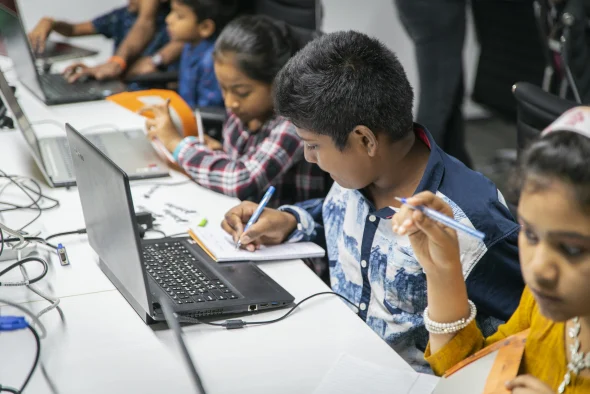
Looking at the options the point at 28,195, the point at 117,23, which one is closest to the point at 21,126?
the point at 28,195

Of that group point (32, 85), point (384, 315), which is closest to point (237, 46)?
point (384, 315)

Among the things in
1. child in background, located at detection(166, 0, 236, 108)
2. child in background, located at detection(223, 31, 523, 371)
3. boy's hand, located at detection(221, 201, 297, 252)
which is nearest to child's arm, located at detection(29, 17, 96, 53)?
child in background, located at detection(166, 0, 236, 108)

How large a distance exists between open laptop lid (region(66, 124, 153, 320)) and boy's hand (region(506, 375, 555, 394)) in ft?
1.88

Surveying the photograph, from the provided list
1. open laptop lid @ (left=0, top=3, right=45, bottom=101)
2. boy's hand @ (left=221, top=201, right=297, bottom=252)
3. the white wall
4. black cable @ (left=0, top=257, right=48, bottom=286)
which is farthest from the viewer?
the white wall

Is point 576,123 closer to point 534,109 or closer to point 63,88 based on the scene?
point 534,109

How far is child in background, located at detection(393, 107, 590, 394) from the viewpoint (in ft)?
2.84

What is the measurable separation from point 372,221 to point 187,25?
5.31 ft

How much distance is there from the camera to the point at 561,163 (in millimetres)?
882

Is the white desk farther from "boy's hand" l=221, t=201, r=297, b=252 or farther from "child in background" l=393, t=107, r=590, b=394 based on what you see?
"child in background" l=393, t=107, r=590, b=394

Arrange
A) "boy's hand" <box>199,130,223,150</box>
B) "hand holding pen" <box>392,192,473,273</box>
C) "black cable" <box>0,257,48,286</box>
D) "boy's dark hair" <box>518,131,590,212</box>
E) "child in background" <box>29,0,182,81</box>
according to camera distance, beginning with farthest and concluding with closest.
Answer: "child in background" <box>29,0,182,81</box> → "boy's hand" <box>199,130,223,150</box> → "black cable" <box>0,257,48,286</box> → "hand holding pen" <box>392,192,473,273</box> → "boy's dark hair" <box>518,131,590,212</box>

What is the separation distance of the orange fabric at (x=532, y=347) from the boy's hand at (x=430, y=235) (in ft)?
0.40

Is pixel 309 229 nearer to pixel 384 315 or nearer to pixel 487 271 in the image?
pixel 384 315

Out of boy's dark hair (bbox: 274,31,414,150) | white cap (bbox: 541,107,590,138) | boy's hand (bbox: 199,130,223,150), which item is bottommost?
boy's hand (bbox: 199,130,223,150)

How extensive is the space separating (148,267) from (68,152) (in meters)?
0.75
